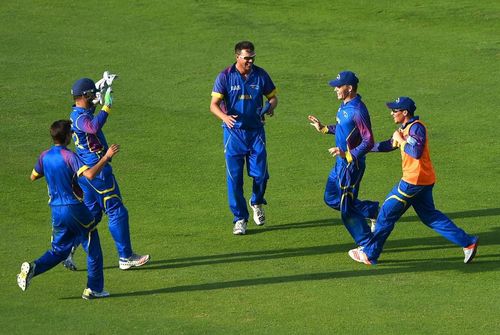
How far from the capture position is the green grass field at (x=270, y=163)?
514 inches

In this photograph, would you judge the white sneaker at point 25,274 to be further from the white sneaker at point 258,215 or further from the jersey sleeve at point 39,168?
the white sneaker at point 258,215

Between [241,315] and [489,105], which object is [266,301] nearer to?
[241,315]

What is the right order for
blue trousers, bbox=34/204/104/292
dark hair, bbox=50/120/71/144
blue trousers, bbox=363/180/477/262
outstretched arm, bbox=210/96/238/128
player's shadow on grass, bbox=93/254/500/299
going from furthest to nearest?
outstretched arm, bbox=210/96/238/128, blue trousers, bbox=363/180/477/262, player's shadow on grass, bbox=93/254/500/299, blue trousers, bbox=34/204/104/292, dark hair, bbox=50/120/71/144

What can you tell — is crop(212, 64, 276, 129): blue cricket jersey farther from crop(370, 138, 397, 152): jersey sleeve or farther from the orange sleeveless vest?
the orange sleeveless vest

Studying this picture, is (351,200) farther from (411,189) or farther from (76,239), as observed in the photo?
(76,239)

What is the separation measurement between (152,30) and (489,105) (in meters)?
8.34

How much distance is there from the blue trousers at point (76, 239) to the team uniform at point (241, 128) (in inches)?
122

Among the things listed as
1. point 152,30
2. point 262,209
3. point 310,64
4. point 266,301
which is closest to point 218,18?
point 152,30

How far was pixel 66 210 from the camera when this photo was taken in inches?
515

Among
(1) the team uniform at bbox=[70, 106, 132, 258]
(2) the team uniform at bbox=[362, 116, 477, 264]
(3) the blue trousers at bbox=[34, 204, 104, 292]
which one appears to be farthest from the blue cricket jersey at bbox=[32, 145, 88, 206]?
(2) the team uniform at bbox=[362, 116, 477, 264]

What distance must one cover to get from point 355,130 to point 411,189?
1.16 meters

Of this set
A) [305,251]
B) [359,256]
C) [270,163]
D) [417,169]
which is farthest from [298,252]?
[270,163]

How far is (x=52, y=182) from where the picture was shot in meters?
13.1

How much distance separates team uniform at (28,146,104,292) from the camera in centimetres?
1301
